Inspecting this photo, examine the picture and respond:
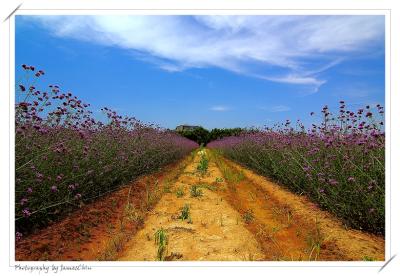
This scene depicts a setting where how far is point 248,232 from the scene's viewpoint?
4316mm

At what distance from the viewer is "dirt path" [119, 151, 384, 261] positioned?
3.60m

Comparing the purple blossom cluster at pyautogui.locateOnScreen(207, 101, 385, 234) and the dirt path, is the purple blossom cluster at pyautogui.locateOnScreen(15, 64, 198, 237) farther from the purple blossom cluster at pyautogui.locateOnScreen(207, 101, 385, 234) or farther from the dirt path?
the purple blossom cluster at pyautogui.locateOnScreen(207, 101, 385, 234)

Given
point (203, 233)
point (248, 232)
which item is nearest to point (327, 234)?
point (248, 232)

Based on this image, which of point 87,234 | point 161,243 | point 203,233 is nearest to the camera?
point 161,243

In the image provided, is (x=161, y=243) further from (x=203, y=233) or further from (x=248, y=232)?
(x=248, y=232)

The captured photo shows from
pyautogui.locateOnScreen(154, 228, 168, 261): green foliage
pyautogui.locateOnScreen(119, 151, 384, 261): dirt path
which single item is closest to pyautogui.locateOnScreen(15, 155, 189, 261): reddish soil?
pyautogui.locateOnScreen(119, 151, 384, 261): dirt path

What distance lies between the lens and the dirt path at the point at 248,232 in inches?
142

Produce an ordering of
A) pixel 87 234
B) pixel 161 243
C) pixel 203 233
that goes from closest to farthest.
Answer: pixel 161 243 → pixel 87 234 → pixel 203 233

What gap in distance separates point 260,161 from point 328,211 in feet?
15.0

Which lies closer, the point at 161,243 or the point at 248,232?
the point at 161,243

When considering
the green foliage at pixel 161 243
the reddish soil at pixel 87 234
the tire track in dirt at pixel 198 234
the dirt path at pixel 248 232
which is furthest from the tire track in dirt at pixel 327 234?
the reddish soil at pixel 87 234

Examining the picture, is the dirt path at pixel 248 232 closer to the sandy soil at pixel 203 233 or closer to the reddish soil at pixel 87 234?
the sandy soil at pixel 203 233
